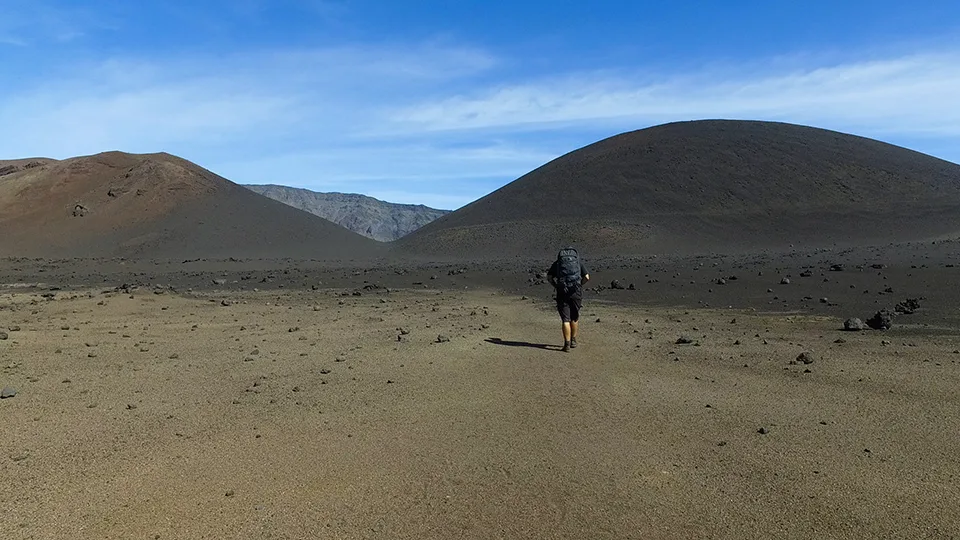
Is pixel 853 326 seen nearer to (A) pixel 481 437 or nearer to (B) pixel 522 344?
(B) pixel 522 344

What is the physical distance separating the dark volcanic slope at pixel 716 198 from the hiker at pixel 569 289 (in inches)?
1500

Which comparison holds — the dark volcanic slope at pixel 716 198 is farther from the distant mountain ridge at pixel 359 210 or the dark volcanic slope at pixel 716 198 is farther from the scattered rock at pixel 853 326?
the distant mountain ridge at pixel 359 210

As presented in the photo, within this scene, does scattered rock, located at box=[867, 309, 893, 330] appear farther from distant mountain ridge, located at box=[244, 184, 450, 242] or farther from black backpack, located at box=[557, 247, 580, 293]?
distant mountain ridge, located at box=[244, 184, 450, 242]

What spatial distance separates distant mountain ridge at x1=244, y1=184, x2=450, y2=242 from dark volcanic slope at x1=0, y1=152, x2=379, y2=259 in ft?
334

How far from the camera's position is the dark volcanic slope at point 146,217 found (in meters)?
53.5

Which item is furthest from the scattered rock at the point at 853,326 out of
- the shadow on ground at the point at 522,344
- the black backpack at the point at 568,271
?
the shadow on ground at the point at 522,344

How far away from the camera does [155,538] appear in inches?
152

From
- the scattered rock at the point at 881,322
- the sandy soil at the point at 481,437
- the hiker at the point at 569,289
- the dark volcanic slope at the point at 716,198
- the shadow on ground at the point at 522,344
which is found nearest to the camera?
the sandy soil at the point at 481,437

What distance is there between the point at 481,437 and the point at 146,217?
5996 centimetres

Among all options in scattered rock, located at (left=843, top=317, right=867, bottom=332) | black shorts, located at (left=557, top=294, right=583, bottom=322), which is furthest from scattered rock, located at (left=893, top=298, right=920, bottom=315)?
black shorts, located at (left=557, top=294, right=583, bottom=322)

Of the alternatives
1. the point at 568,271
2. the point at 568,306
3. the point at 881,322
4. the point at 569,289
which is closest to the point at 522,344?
the point at 568,306

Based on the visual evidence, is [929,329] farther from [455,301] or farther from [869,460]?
[455,301]

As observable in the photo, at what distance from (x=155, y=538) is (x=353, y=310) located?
12.3m

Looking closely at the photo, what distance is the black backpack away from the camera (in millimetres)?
10273
